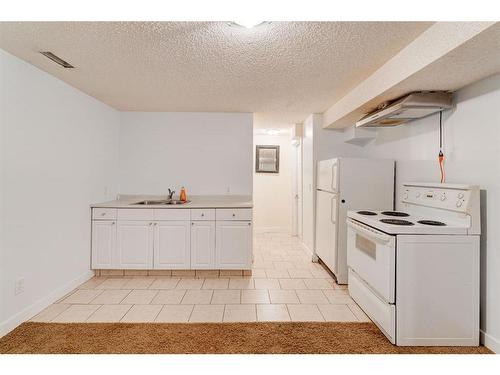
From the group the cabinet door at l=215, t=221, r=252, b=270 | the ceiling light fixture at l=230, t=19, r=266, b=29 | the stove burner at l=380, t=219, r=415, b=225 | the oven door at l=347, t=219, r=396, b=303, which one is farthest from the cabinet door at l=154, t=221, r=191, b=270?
the ceiling light fixture at l=230, t=19, r=266, b=29

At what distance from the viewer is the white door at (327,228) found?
3.22m

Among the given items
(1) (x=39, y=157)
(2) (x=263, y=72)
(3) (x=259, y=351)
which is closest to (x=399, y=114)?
(2) (x=263, y=72)

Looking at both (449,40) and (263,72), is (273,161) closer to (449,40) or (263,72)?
(263,72)

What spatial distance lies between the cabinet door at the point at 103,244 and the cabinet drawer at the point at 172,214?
1.77ft

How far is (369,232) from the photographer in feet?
7.39

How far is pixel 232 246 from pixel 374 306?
5.56ft

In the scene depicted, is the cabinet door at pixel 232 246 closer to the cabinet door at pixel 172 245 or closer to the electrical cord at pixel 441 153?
the cabinet door at pixel 172 245

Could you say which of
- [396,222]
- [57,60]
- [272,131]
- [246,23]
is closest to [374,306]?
[396,222]

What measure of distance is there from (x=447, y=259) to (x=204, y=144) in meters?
3.16

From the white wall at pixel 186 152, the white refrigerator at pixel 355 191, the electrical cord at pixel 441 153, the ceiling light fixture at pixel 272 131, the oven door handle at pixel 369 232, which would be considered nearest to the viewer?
the oven door handle at pixel 369 232

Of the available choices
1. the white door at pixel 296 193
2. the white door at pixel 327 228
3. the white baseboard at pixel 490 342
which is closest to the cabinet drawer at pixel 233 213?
the white door at pixel 327 228

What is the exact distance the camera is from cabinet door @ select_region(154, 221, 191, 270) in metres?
3.33

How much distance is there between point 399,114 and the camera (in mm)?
2537

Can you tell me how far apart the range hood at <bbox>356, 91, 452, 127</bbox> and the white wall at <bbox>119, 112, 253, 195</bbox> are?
198 cm
